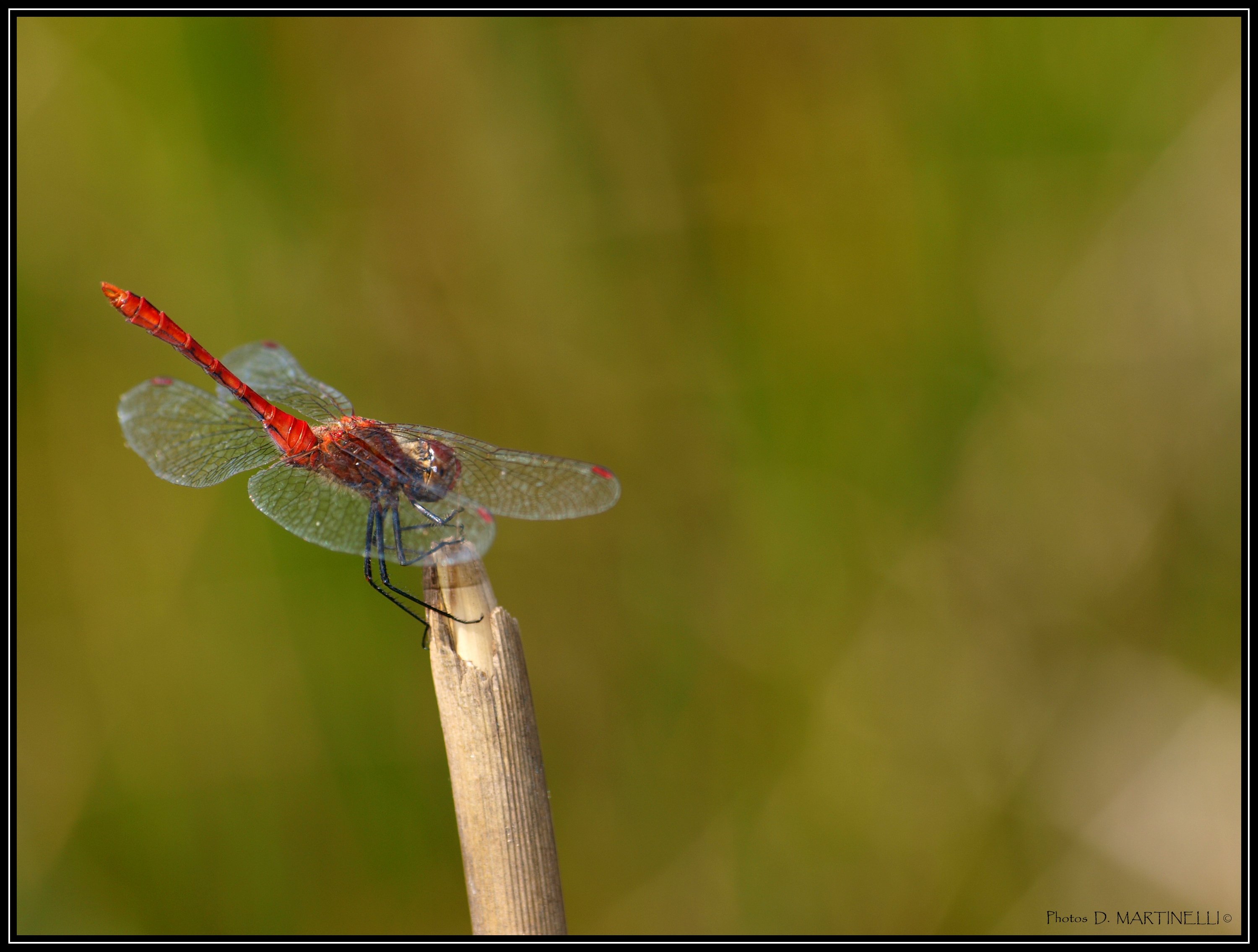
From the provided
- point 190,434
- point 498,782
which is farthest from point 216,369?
point 498,782

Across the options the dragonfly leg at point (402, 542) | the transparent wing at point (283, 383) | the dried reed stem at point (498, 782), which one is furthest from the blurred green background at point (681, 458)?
the dried reed stem at point (498, 782)

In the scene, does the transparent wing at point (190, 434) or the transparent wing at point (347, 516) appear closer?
the transparent wing at point (347, 516)

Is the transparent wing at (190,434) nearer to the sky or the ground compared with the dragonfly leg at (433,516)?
nearer to the sky

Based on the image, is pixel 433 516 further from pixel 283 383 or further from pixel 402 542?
pixel 283 383

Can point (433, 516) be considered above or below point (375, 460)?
below

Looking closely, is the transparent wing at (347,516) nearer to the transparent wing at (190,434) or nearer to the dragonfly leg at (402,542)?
the dragonfly leg at (402,542)

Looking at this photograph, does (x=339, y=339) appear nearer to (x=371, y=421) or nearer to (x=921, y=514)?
(x=371, y=421)
